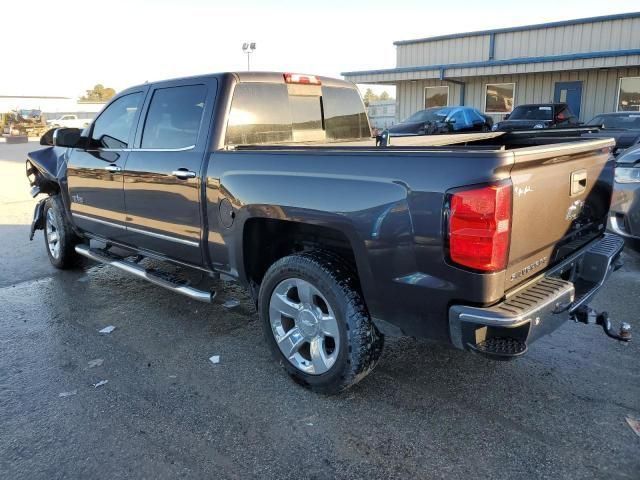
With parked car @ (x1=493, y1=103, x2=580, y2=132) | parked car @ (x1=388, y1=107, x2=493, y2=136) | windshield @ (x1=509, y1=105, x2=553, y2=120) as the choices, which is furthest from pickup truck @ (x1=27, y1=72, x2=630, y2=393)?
windshield @ (x1=509, y1=105, x2=553, y2=120)

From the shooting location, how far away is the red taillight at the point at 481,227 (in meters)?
2.39

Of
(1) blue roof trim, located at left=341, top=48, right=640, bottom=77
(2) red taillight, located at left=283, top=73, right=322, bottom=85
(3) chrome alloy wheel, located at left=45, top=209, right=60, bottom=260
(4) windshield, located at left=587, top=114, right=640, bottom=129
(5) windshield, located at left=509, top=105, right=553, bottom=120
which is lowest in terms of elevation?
(3) chrome alloy wheel, located at left=45, top=209, right=60, bottom=260

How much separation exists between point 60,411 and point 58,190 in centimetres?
351

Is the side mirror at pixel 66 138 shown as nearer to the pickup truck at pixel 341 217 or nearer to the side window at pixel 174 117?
the pickup truck at pixel 341 217

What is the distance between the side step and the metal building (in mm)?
18117

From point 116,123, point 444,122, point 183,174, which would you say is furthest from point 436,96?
point 183,174

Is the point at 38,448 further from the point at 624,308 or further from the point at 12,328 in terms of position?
the point at 624,308

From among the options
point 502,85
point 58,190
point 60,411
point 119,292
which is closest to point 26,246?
point 58,190

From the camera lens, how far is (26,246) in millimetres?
7375

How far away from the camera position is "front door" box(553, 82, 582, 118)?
19.8 metres

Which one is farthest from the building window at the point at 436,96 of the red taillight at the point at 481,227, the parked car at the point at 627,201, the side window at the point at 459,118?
the red taillight at the point at 481,227

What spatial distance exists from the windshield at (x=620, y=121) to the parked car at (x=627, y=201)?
867 centimetres

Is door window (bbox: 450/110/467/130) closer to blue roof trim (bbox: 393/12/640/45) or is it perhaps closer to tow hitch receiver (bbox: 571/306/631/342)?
blue roof trim (bbox: 393/12/640/45)

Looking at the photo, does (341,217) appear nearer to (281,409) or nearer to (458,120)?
(281,409)
